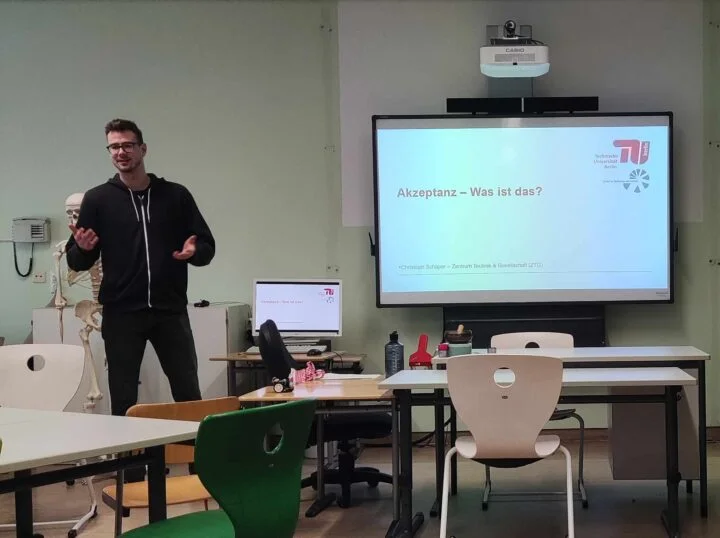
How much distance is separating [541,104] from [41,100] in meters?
3.49

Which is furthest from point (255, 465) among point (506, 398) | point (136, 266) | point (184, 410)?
point (136, 266)

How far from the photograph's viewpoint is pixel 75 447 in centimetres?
151

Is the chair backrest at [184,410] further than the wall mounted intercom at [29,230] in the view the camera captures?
No

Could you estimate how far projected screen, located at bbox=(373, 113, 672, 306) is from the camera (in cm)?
496

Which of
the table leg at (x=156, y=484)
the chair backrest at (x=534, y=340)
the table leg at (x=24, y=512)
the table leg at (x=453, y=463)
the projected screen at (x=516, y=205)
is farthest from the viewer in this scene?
the projected screen at (x=516, y=205)

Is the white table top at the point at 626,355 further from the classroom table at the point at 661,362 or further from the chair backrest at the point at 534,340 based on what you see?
the chair backrest at the point at 534,340

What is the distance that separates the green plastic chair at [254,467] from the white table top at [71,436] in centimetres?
15

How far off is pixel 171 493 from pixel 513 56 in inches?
137

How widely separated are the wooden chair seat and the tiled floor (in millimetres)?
951

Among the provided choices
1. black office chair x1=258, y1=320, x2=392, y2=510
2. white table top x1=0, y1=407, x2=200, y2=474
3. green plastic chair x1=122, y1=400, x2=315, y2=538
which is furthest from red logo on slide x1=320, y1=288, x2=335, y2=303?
green plastic chair x1=122, y1=400, x2=315, y2=538

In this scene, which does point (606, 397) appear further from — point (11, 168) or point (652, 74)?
point (11, 168)

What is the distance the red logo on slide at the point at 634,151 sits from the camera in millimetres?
4965

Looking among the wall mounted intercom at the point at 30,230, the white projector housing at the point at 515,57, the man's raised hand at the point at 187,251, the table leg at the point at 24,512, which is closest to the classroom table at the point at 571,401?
the man's raised hand at the point at 187,251

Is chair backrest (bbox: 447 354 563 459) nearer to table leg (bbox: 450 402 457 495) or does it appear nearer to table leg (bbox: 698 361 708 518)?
table leg (bbox: 698 361 708 518)
